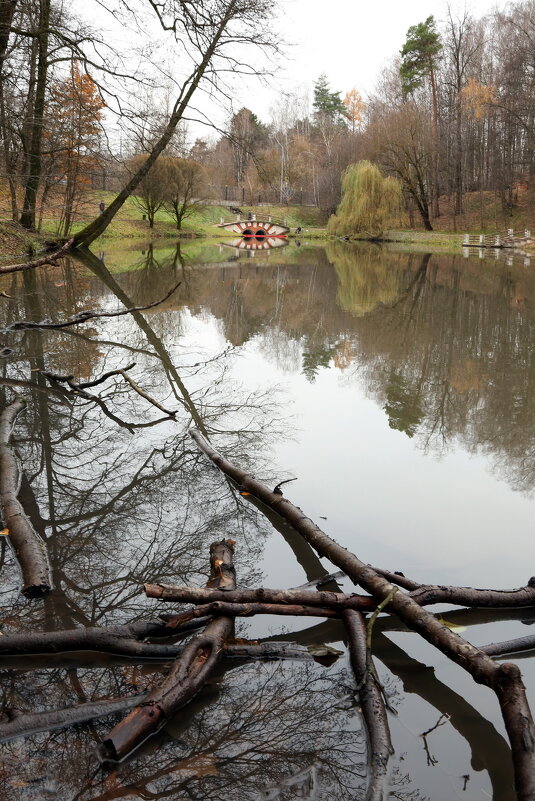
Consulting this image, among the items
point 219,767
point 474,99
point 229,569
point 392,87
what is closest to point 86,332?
point 229,569

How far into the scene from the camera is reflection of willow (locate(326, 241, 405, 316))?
14.9m

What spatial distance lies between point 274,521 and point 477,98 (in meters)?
54.5

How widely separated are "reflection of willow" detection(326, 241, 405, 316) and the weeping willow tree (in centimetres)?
1613

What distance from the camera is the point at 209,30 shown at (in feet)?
58.4

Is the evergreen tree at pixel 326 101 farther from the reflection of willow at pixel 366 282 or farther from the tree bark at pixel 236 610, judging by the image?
the tree bark at pixel 236 610

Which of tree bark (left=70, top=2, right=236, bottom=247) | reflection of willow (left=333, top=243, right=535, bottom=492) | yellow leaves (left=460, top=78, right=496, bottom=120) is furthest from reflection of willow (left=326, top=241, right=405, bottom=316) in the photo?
yellow leaves (left=460, top=78, right=496, bottom=120)

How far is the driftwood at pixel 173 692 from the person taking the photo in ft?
7.49

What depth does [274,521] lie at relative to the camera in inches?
173

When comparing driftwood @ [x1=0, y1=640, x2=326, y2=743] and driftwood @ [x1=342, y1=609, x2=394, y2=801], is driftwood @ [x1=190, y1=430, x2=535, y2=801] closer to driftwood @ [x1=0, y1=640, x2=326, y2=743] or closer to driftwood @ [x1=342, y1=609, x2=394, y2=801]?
driftwood @ [x1=342, y1=609, x2=394, y2=801]

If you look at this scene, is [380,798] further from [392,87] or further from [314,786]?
[392,87]

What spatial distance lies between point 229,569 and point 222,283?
51.8 ft

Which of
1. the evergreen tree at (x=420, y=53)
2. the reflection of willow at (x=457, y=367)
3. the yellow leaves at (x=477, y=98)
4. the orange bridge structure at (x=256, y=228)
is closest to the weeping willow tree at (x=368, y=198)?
the yellow leaves at (x=477, y=98)

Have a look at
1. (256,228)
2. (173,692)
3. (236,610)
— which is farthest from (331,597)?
(256,228)

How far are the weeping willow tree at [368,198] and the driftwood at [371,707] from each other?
1727 inches
